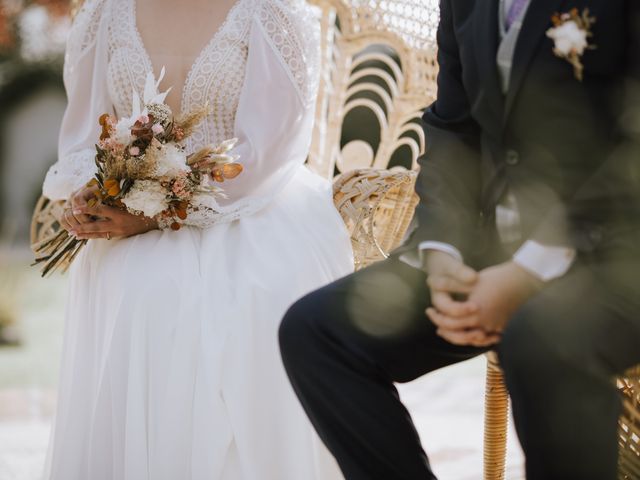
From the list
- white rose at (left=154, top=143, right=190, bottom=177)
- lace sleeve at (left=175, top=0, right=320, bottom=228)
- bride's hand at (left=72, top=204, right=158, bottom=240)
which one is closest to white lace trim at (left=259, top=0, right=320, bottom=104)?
lace sleeve at (left=175, top=0, right=320, bottom=228)

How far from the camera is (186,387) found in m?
2.33

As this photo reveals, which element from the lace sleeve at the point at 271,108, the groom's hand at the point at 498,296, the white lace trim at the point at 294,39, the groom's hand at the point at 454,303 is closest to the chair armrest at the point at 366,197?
the lace sleeve at the point at 271,108

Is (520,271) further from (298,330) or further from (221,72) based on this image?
(221,72)

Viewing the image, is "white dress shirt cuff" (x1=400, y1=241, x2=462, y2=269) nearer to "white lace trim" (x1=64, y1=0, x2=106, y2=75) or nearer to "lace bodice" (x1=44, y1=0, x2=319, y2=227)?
"lace bodice" (x1=44, y1=0, x2=319, y2=227)

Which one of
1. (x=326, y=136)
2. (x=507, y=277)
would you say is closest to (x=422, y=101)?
(x=326, y=136)

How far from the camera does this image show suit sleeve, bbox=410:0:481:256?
188 centimetres

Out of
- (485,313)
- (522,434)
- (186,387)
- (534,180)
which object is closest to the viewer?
(522,434)

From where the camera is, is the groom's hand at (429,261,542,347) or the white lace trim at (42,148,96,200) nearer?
the groom's hand at (429,261,542,347)

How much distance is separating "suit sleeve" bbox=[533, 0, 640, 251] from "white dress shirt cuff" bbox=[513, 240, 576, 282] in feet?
0.05

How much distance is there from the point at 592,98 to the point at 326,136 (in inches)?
79.7

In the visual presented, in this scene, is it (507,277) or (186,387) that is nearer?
(507,277)

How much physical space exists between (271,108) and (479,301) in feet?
4.25

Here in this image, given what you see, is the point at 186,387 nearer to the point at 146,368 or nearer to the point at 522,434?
the point at 146,368

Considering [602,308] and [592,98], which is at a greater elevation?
[592,98]
